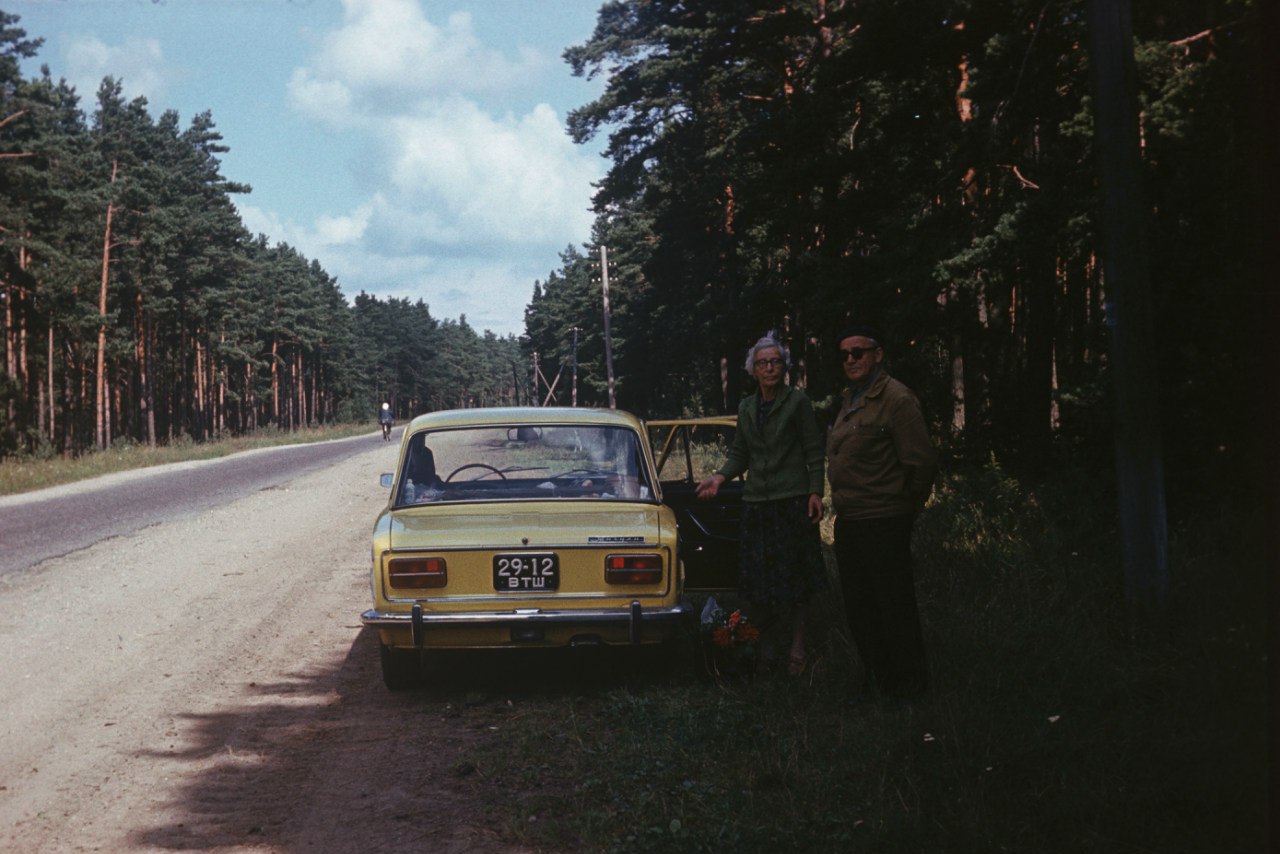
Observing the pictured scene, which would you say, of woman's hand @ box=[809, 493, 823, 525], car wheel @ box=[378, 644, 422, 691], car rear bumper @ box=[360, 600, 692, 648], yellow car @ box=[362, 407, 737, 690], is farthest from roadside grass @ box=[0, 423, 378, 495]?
woman's hand @ box=[809, 493, 823, 525]

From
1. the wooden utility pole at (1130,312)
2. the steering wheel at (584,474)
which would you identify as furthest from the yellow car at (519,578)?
the wooden utility pole at (1130,312)

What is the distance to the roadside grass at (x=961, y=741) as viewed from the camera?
3766 mm

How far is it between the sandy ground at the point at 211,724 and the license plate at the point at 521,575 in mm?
814

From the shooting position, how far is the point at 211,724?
5840mm

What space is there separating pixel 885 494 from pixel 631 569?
1541mm

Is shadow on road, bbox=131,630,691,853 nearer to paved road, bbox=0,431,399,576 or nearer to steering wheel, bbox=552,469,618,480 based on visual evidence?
steering wheel, bbox=552,469,618,480

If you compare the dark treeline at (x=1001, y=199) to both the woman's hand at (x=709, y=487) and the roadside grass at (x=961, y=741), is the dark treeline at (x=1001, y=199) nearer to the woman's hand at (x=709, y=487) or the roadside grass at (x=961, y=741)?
the roadside grass at (x=961, y=741)

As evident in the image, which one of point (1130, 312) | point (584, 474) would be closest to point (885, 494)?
point (1130, 312)

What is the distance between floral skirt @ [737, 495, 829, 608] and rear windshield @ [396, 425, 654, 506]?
864 millimetres

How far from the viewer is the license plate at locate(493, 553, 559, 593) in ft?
19.8

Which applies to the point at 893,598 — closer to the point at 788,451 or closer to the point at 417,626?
the point at 788,451

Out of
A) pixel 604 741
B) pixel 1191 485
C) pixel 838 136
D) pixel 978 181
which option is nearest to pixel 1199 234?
pixel 1191 485

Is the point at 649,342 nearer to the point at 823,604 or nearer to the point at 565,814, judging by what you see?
the point at 823,604

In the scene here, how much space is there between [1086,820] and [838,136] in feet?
33.7
